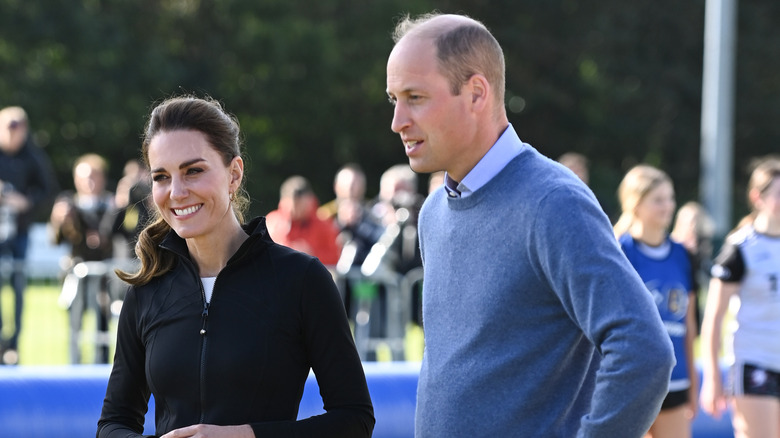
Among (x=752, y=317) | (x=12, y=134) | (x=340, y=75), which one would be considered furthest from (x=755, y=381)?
(x=340, y=75)

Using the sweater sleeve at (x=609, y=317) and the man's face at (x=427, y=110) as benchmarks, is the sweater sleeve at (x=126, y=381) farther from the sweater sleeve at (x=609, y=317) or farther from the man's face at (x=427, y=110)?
the sweater sleeve at (x=609, y=317)

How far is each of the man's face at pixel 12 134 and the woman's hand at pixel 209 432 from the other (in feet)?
26.5

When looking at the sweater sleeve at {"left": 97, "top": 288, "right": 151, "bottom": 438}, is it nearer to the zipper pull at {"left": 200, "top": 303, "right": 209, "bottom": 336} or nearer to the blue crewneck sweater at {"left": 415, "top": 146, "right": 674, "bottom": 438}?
the zipper pull at {"left": 200, "top": 303, "right": 209, "bottom": 336}

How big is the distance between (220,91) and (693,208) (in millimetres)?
23043

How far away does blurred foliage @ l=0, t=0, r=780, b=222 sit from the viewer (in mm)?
31281

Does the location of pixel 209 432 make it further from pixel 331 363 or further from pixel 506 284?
pixel 506 284

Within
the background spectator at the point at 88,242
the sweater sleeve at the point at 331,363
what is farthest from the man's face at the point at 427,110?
the background spectator at the point at 88,242

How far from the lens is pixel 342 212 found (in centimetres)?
1116

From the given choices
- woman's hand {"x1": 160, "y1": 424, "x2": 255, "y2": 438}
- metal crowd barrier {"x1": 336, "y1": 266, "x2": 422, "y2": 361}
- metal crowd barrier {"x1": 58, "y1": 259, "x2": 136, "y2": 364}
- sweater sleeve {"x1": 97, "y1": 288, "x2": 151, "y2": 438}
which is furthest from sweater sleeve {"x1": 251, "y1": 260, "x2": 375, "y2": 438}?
metal crowd barrier {"x1": 336, "y1": 266, "x2": 422, "y2": 361}

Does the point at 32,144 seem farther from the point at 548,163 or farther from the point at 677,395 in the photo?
the point at 548,163

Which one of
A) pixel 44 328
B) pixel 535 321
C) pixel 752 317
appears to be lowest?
pixel 44 328

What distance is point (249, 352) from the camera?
9.21ft

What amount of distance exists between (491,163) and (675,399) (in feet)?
12.1

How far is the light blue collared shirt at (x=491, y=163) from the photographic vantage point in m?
2.61
